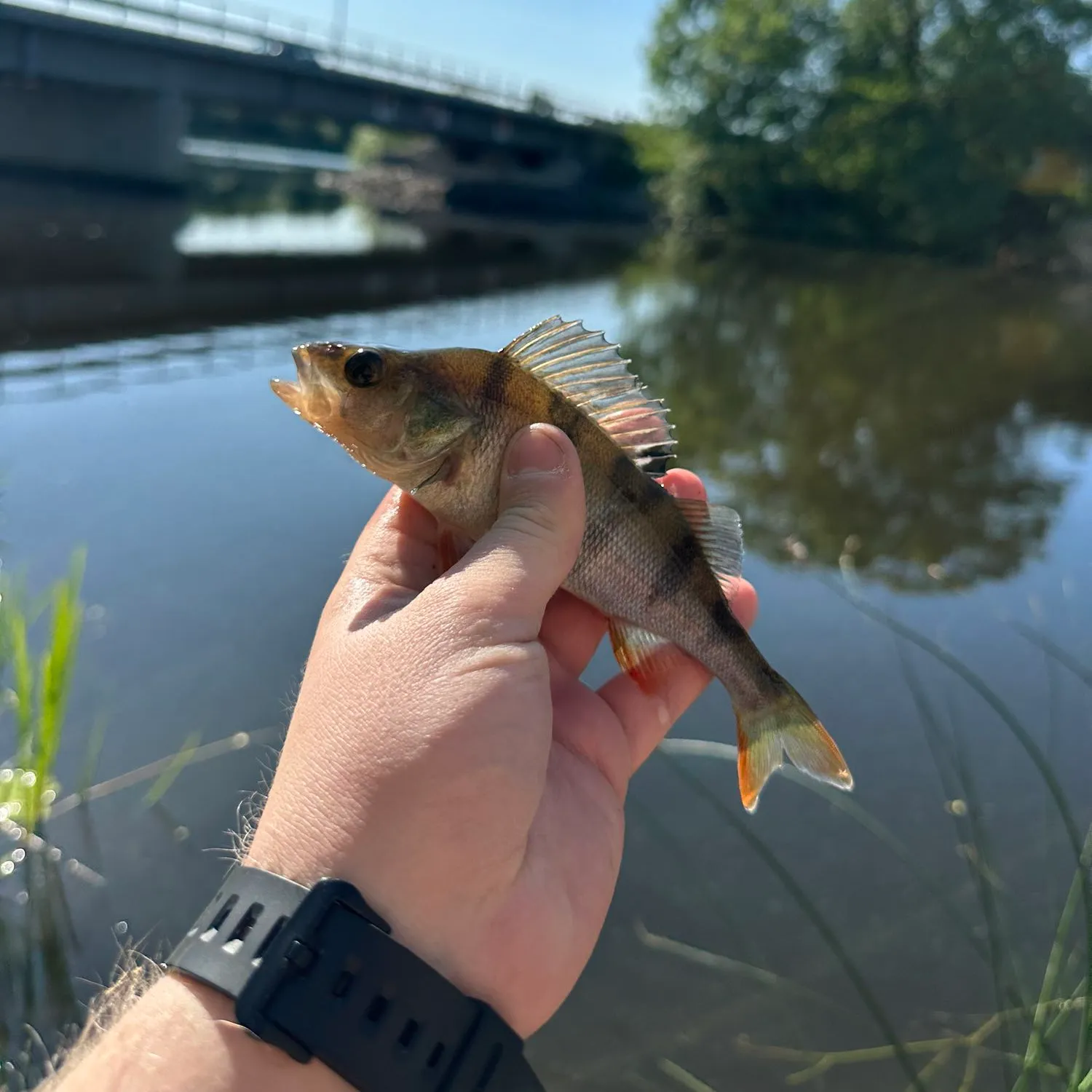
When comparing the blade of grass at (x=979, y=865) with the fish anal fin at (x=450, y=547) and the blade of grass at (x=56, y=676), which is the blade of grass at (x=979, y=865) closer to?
the fish anal fin at (x=450, y=547)

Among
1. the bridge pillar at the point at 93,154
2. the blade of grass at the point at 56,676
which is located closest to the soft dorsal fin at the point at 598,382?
the blade of grass at the point at 56,676

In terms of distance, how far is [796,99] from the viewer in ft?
137

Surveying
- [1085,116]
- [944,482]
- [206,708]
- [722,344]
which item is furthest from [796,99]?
[206,708]

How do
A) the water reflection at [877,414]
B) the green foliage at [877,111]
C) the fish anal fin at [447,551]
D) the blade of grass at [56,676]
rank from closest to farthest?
1. the fish anal fin at [447,551]
2. the blade of grass at [56,676]
3. the water reflection at [877,414]
4. the green foliage at [877,111]

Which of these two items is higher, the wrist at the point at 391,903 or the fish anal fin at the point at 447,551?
the fish anal fin at the point at 447,551

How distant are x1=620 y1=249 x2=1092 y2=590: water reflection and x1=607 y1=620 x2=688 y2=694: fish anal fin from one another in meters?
4.52

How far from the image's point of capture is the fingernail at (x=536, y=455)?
247 cm

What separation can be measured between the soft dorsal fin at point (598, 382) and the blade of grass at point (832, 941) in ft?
4.85

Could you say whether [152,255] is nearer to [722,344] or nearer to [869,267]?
[722,344]

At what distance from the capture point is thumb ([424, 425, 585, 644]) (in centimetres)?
221

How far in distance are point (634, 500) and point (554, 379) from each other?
0.47 metres

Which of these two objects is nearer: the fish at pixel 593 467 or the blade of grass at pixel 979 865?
the fish at pixel 593 467

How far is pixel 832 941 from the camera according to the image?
293 centimetres

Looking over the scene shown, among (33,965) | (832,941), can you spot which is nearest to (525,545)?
(832,941)
